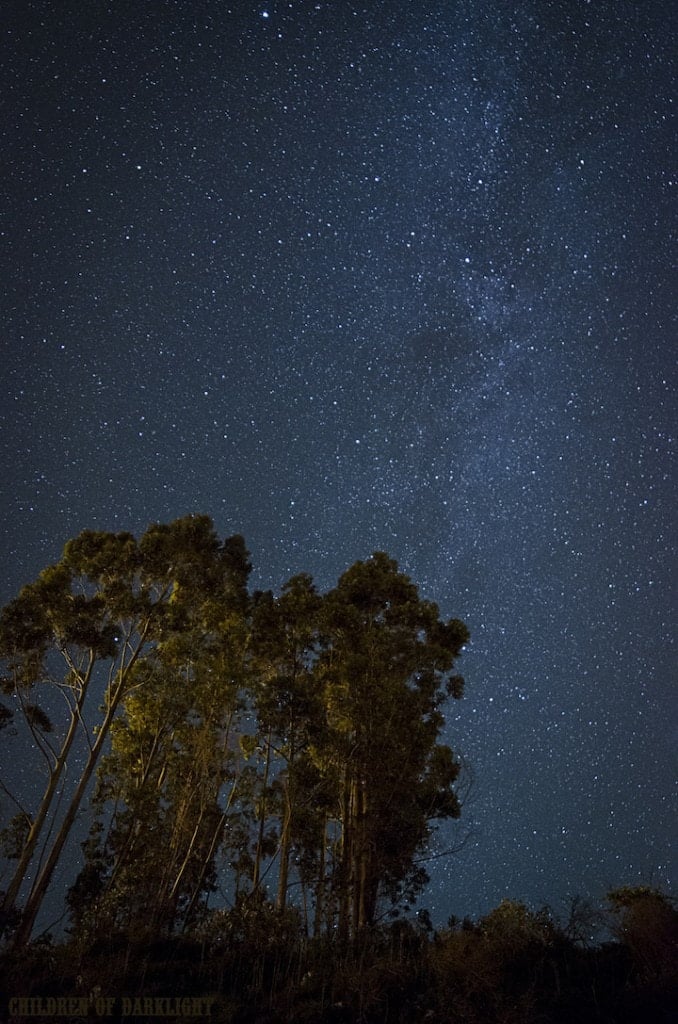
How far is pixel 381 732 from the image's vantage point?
13.7 m

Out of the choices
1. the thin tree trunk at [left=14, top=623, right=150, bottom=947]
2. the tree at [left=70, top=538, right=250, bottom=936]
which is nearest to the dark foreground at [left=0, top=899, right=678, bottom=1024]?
the thin tree trunk at [left=14, top=623, right=150, bottom=947]

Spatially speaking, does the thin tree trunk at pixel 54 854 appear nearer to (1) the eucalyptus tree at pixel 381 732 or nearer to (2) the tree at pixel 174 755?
(2) the tree at pixel 174 755

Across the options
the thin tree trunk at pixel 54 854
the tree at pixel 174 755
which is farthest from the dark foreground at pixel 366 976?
the tree at pixel 174 755

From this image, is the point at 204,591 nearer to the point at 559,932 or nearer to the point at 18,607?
the point at 18,607

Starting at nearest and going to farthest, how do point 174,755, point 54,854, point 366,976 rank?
point 366,976 < point 54,854 < point 174,755

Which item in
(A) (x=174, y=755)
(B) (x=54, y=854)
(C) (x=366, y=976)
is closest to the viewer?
(C) (x=366, y=976)

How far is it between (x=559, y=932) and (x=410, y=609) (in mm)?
6651

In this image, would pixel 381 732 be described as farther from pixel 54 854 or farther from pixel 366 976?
pixel 54 854

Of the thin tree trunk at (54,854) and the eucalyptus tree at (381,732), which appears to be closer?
the thin tree trunk at (54,854)

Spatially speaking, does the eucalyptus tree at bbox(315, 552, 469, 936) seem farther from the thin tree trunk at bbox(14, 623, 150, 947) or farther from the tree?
the thin tree trunk at bbox(14, 623, 150, 947)

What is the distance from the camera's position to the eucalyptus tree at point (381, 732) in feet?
44.5

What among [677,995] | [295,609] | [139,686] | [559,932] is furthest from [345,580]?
[677,995]

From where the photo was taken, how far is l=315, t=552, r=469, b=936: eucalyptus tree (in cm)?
1358

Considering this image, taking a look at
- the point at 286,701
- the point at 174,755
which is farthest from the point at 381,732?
the point at 174,755
